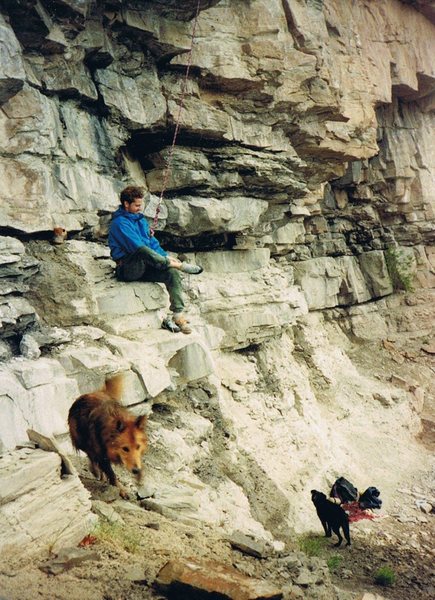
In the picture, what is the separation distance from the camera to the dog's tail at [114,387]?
743 centimetres

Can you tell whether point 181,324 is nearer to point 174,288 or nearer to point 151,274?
point 174,288

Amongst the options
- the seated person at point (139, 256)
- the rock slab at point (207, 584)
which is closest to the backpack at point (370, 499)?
the seated person at point (139, 256)

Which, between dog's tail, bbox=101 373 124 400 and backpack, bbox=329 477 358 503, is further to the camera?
backpack, bbox=329 477 358 503

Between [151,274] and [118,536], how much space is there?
4.83 m

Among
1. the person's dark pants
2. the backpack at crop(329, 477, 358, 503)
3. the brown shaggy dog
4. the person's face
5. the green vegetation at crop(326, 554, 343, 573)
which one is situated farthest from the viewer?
the backpack at crop(329, 477, 358, 503)

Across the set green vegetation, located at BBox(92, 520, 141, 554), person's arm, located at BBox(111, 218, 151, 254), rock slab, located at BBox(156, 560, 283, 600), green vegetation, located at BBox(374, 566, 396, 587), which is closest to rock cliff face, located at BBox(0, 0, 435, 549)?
person's arm, located at BBox(111, 218, 151, 254)

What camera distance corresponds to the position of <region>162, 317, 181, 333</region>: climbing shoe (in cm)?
939

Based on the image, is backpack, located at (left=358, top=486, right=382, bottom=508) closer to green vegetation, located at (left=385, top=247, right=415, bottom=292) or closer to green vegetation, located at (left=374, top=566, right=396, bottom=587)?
green vegetation, located at (left=374, top=566, right=396, bottom=587)

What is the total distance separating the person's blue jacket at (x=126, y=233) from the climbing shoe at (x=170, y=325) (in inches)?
44.3

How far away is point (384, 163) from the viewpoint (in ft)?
67.0

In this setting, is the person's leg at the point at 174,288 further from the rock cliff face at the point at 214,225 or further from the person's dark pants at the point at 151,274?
the rock cliff face at the point at 214,225

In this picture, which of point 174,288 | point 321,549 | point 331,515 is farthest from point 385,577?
point 174,288

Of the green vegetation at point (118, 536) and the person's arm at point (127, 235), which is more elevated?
the person's arm at point (127, 235)

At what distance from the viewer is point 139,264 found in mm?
9250
